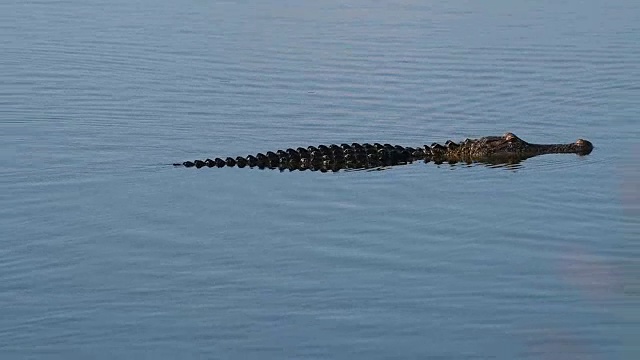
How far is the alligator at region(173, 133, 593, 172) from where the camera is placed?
17.0 m

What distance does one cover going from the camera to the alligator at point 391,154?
17.0 metres

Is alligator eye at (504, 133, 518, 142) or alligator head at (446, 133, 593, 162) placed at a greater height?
alligator eye at (504, 133, 518, 142)

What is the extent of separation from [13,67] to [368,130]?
7575 mm

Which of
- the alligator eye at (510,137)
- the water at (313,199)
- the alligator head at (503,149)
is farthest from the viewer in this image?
the alligator eye at (510,137)

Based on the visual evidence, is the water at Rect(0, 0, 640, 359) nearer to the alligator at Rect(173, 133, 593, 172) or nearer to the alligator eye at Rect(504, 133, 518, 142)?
the alligator at Rect(173, 133, 593, 172)

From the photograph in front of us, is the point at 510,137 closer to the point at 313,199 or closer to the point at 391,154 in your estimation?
the point at 391,154

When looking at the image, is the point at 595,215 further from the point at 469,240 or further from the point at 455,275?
the point at 455,275

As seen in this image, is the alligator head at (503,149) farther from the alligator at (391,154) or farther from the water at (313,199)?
the water at (313,199)

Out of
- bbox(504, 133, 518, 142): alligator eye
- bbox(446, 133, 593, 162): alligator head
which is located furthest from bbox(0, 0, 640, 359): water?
bbox(504, 133, 518, 142): alligator eye

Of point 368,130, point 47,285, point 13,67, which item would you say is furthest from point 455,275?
point 13,67

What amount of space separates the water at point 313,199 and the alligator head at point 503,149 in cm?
43

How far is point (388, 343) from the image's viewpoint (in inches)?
395

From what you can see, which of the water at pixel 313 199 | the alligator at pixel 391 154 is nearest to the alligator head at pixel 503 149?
the alligator at pixel 391 154

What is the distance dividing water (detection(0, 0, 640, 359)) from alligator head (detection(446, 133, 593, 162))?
0.43 metres
